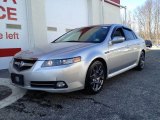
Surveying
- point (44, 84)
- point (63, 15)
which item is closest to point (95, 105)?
point (44, 84)

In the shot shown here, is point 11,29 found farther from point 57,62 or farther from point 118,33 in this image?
point 57,62

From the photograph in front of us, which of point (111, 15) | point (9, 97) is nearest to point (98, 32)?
point (9, 97)

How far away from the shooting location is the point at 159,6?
3600 cm

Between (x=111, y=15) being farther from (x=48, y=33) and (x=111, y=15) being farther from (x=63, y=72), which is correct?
(x=63, y=72)

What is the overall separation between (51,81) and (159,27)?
113 ft

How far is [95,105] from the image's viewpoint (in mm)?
4090

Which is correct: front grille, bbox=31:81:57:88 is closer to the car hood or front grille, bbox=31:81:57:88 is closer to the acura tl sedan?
the acura tl sedan

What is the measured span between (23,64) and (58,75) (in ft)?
2.47

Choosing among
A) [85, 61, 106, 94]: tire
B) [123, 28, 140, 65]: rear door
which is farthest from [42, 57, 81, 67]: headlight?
[123, 28, 140, 65]: rear door

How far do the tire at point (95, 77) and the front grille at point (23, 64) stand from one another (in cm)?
105

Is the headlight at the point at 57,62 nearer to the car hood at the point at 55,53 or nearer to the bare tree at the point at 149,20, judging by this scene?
the car hood at the point at 55,53

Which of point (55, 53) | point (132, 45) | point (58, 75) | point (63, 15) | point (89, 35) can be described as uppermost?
point (63, 15)

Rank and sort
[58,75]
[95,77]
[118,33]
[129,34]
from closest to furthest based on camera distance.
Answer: [58,75], [95,77], [118,33], [129,34]

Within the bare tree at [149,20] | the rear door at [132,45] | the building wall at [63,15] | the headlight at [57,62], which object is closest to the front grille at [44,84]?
the headlight at [57,62]
